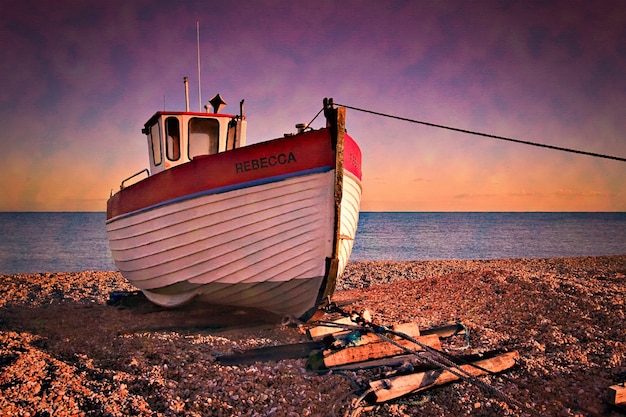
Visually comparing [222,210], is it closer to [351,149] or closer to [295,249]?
[295,249]

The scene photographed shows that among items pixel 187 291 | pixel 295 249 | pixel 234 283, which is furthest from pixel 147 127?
pixel 295 249

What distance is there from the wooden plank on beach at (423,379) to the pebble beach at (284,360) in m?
0.10

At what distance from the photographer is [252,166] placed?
5.84 metres

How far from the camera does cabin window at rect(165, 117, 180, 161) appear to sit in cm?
798

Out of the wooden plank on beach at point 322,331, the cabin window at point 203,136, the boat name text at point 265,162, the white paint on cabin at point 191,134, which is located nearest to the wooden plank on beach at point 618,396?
the wooden plank on beach at point 322,331

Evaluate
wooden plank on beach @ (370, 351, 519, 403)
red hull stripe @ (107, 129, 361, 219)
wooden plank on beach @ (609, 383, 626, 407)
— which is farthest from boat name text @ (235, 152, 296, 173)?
wooden plank on beach @ (609, 383, 626, 407)

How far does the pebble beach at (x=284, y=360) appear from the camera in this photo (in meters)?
4.14

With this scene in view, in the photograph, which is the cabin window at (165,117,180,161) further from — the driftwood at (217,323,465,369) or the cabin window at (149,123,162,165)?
the driftwood at (217,323,465,369)

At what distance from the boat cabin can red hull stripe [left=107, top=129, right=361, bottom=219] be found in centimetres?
131

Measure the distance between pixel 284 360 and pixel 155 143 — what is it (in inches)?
213

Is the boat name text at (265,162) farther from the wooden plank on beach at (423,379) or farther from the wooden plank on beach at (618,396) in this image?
the wooden plank on beach at (618,396)

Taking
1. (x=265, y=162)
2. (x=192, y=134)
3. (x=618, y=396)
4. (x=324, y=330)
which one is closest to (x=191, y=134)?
(x=192, y=134)

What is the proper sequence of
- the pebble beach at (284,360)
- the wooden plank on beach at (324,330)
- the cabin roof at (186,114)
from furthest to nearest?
the cabin roof at (186,114)
the wooden plank on beach at (324,330)
the pebble beach at (284,360)

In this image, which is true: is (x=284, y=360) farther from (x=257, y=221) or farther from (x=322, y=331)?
(x=257, y=221)
